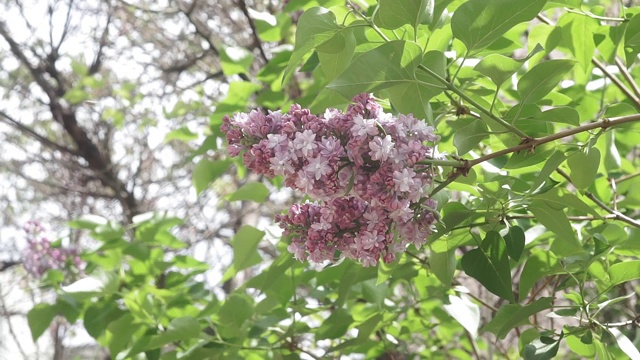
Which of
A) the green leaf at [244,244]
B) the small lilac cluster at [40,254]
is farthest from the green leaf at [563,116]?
the small lilac cluster at [40,254]

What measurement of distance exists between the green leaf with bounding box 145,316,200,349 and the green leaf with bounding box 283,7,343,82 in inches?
22.7

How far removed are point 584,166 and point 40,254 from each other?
1.84m

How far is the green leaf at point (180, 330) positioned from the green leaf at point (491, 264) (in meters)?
0.52

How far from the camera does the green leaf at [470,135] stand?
2.59 feet

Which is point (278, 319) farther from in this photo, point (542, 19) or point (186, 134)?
point (542, 19)

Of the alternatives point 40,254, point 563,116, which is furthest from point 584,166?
point 40,254

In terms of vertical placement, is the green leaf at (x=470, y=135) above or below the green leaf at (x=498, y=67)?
below

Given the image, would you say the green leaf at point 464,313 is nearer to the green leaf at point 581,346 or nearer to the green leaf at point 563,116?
the green leaf at point 581,346

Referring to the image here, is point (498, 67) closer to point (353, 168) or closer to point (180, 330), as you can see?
point (353, 168)

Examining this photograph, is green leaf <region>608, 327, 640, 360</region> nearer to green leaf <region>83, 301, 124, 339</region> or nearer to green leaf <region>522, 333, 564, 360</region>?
green leaf <region>522, 333, 564, 360</region>

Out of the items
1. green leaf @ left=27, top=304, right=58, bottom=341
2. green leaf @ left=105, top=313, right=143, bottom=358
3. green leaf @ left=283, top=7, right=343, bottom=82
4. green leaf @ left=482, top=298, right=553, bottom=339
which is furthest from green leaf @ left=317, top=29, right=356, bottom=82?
green leaf @ left=27, top=304, right=58, bottom=341

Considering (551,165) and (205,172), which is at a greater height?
(205,172)

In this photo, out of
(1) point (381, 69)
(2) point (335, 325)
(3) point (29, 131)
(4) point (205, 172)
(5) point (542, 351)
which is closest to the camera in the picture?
(1) point (381, 69)

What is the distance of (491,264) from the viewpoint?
87 centimetres
